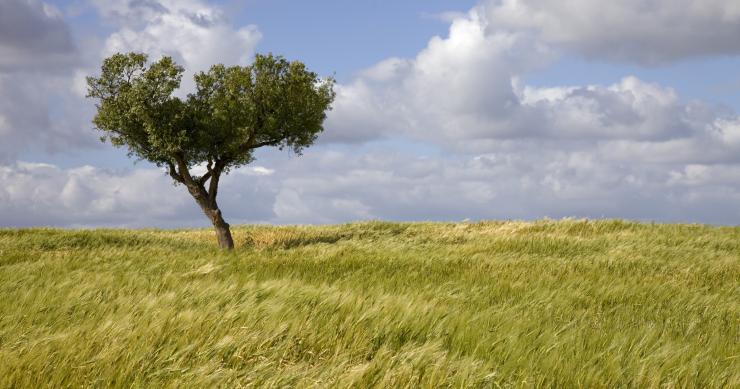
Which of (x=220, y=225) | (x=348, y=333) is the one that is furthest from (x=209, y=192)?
(x=348, y=333)

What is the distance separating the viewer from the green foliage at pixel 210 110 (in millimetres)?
28953

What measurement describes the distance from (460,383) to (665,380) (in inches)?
75.4

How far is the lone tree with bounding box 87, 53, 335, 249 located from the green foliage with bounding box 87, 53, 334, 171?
4 cm

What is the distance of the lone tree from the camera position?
2898 centimetres

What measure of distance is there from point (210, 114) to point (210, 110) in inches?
9.7

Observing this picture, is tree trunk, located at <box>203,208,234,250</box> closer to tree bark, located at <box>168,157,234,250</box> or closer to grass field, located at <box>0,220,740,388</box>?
tree bark, located at <box>168,157,234,250</box>

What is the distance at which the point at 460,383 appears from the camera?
3889 millimetres

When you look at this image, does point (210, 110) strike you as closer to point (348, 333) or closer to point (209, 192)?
point (209, 192)

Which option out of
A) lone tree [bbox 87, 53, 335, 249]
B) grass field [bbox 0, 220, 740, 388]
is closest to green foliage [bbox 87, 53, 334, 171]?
lone tree [bbox 87, 53, 335, 249]

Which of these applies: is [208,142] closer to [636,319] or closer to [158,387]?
[636,319]

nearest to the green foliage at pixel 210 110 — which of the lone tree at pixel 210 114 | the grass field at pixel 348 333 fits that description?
the lone tree at pixel 210 114

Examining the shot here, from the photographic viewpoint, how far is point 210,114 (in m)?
30.6

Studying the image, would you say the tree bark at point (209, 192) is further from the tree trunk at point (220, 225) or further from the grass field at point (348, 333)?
the grass field at point (348, 333)

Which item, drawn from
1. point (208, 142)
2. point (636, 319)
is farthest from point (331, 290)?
point (208, 142)
